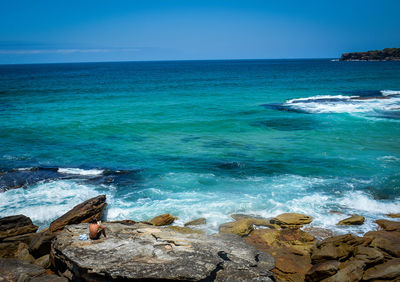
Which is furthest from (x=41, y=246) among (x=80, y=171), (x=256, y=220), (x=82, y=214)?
(x=80, y=171)

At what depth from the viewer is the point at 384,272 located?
10164mm

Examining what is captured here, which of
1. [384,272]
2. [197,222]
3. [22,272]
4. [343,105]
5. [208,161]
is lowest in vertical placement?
[197,222]

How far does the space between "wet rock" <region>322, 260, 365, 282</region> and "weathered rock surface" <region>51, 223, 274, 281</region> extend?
200 centimetres

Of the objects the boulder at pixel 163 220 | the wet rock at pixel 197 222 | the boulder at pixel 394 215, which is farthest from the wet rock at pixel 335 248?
the boulder at pixel 163 220

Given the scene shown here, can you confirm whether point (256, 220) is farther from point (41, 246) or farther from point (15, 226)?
point (15, 226)

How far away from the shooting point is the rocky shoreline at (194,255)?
9.38m

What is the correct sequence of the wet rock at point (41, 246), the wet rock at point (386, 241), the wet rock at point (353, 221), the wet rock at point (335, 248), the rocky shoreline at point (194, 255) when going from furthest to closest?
the wet rock at point (353, 221) < the wet rock at point (41, 246) < the wet rock at point (386, 241) < the wet rock at point (335, 248) < the rocky shoreline at point (194, 255)

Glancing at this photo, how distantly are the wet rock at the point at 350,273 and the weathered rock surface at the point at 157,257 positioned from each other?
200 centimetres

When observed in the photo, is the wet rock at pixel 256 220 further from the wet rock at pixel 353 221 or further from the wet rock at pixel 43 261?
the wet rock at pixel 43 261

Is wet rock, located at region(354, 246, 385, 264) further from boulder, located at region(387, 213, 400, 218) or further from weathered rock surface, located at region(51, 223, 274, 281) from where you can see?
boulder, located at region(387, 213, 400, 218)

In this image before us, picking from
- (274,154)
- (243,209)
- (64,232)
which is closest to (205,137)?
(274,154)

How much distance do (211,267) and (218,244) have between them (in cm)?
159

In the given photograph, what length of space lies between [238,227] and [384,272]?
611 centimetres

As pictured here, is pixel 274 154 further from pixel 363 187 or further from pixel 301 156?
pixel 363 187
